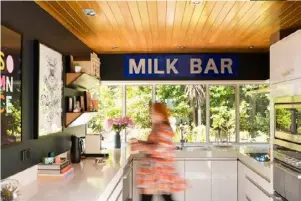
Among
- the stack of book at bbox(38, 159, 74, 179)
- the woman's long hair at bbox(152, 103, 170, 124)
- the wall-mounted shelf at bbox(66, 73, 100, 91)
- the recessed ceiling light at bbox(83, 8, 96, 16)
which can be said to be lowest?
the stack of book at bbox(38, 159, 74, 179)

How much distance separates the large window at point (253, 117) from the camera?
5.84 m

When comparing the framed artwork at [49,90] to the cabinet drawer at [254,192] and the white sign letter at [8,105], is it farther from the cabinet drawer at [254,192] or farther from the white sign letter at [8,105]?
the cabinet drawer at [254,192]

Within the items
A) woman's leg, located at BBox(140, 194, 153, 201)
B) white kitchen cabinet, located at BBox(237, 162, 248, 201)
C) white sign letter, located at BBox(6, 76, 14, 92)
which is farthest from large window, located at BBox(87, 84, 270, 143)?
white sign letter, located at BBox(6, 76, 14, 92)

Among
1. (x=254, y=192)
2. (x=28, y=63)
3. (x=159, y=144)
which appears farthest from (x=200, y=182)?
(x=28, y=63)

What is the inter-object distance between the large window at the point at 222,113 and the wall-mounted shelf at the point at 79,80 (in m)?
2.29

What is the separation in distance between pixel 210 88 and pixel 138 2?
10.4ft

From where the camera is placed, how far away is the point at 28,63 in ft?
9.09

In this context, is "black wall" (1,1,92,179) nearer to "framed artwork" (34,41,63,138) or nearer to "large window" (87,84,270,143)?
"framed artwork" (34,41,63,138)

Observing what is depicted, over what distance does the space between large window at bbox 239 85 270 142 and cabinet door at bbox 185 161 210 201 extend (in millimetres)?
1232

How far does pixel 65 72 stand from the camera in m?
3.74

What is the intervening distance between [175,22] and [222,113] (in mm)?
2628

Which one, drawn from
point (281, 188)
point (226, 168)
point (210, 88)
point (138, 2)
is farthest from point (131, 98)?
point (281, 188)

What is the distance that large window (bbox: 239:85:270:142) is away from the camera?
19.2 ft

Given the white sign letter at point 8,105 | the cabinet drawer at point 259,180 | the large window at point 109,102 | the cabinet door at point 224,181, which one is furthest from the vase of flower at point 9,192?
the large window at point 109,102
